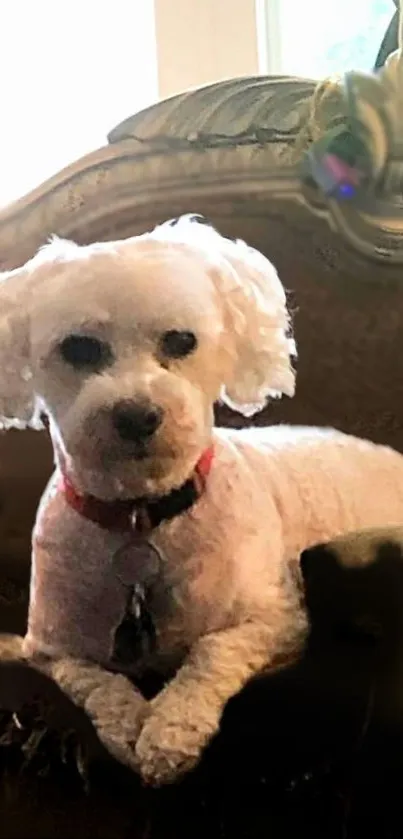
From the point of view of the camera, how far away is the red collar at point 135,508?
100 cm

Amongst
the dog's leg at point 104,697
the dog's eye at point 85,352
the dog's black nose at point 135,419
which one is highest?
the dog's eye at point 85,352

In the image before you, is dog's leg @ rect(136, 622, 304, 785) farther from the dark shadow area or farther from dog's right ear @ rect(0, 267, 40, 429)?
dog's right ear @ rect(0, 267, 40, 429)

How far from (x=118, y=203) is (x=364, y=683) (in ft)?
2.77

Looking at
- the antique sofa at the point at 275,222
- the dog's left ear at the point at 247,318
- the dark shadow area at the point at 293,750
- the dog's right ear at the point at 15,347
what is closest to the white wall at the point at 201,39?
the antique sofa at the point at 275,222

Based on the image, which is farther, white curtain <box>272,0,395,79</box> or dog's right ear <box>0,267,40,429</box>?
white curtain <box>272,0,395,79</box>

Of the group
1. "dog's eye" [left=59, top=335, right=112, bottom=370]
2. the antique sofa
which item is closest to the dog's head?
"dog's eye" [left=59, top=335, right=112, bottom=370]

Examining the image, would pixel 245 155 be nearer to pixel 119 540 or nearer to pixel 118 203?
pixel 118 203

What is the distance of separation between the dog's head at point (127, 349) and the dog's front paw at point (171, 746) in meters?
0.18

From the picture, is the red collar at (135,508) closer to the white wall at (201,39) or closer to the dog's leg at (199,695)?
the dog's leg at (199,695)

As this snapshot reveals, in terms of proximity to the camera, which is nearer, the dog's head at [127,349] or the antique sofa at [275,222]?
the dog's head at [127,349]

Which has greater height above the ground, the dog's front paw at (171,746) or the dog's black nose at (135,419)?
the dog's black nose at (135,419)

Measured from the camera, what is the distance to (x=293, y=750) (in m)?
0.85

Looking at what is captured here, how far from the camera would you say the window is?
194 centimetres

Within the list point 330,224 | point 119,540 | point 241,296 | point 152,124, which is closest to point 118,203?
point 152,124
